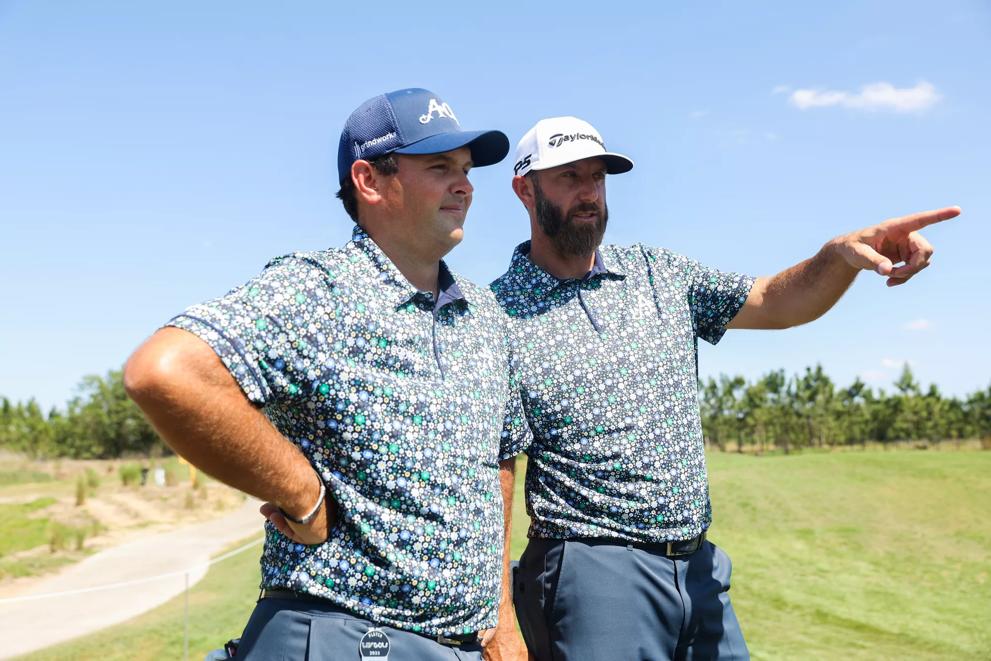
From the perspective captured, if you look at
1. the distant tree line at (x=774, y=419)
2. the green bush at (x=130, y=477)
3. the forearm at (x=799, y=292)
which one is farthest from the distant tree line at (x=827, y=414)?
the forearm at (x=799, y=292)

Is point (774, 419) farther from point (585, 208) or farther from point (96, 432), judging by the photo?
point (585, 208)

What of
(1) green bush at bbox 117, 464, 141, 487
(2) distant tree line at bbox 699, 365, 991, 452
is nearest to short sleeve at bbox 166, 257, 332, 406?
(1) green bush at bbox 117, 464, 141, 487

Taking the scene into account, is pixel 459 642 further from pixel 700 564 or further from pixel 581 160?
pixel 581 160

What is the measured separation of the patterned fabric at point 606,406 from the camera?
3.09 m

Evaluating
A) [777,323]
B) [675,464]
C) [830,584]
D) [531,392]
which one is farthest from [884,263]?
[830,584]

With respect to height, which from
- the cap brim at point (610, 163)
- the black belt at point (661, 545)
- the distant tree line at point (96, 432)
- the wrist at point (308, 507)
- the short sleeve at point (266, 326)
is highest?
the cap brim at point (610, 163)

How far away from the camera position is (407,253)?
250cm

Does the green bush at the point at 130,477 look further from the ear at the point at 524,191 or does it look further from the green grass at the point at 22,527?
the ear at the point at 524,191

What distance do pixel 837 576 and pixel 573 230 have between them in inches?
319

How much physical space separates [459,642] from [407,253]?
1042 mm

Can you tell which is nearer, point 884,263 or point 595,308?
point 884,263

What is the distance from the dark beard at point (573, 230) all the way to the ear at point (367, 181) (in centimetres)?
103

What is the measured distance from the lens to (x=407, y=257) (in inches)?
98.5

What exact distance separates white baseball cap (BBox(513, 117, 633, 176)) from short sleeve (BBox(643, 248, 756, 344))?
1.31 feet
